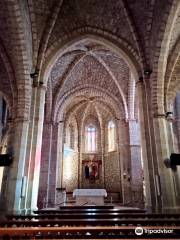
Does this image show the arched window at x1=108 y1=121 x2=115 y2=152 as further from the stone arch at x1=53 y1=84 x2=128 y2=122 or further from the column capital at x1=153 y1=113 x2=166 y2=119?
the column capital at x1=153 y1=113 x2=166 y2=119

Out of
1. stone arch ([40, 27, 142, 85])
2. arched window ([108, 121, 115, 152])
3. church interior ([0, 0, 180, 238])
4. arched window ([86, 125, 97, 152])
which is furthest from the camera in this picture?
arched window ([86, 125, 97, 152])

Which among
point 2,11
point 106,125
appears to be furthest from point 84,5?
point 106,125

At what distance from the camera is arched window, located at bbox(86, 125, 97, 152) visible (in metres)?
25.8

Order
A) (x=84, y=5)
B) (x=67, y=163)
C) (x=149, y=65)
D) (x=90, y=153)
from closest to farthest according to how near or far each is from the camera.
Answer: (x=149, y=65) → (x=84, y=5) → (x=67, y=163) → (x=90, y=153)

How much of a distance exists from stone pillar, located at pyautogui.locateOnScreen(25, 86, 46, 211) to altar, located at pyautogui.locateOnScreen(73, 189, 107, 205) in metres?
5.22

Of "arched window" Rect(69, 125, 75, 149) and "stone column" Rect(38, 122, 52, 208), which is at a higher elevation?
"arched window" Rect(69, 125, 75, 149)

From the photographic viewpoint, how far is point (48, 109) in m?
18.8

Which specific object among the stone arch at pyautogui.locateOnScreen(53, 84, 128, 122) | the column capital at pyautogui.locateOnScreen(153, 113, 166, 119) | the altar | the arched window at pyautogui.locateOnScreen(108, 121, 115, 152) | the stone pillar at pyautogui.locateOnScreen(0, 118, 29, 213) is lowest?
the altar

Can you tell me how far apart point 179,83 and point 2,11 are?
10.7 meters

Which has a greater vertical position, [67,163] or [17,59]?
[17,59]

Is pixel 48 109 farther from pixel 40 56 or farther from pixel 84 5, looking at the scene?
pixel 84 5

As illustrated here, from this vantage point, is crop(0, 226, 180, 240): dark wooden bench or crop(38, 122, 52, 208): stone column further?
crop(38, 122, 52, 208): stone column

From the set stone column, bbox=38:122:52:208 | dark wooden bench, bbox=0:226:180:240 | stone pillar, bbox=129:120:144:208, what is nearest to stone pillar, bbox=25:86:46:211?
dark wooden bench, bbox=0:226:180:240

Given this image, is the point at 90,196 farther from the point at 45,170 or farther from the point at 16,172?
the point at 16,172
